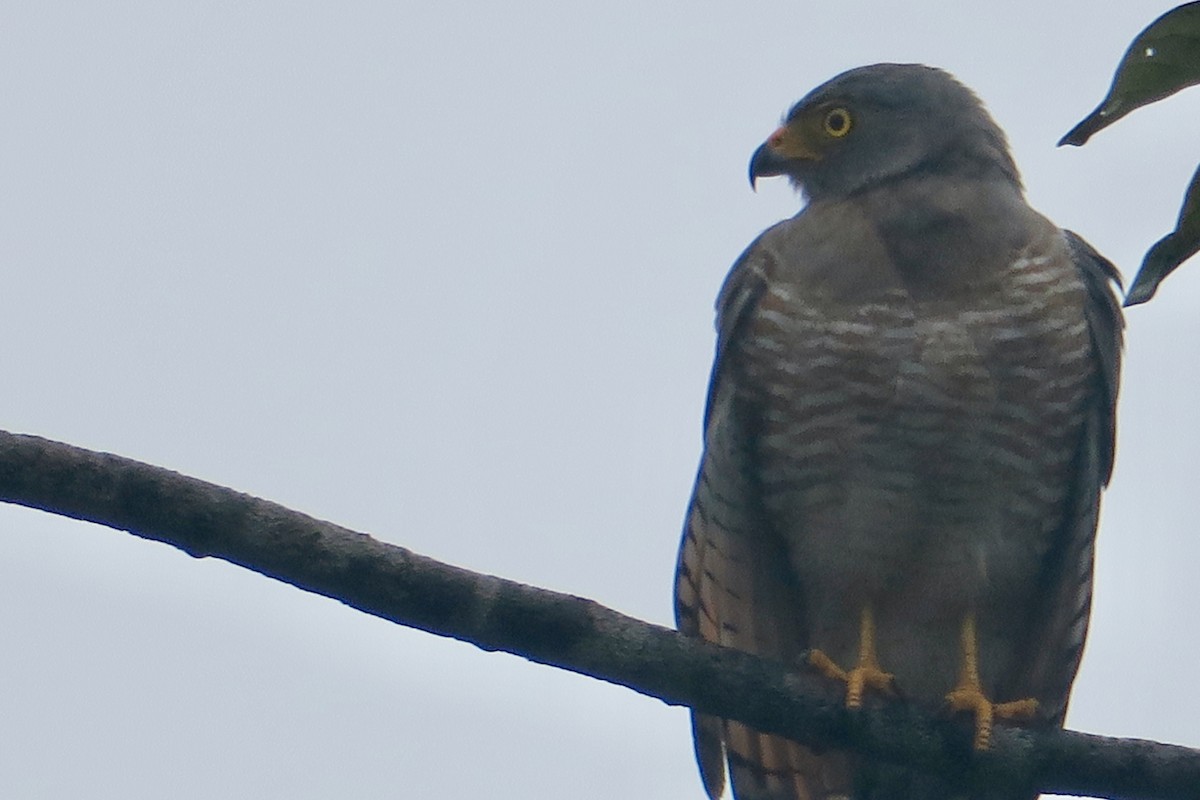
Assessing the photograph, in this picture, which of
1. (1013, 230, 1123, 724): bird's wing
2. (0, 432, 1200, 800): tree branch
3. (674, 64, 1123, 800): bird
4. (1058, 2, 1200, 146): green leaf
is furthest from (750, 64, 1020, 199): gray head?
(1058, 2, 1200, 146): green leaf

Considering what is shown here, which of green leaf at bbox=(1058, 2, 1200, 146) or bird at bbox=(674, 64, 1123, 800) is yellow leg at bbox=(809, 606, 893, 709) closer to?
bird at bbox=(674, 64, 1123, 800)

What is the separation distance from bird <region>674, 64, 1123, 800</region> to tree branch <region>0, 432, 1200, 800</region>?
877mm

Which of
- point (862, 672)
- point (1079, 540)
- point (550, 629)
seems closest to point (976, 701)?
point (862, 672)

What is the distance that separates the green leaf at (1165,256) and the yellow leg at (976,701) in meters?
1.73

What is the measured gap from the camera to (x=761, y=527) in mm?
6008

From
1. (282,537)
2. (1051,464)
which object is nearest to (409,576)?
(282,537)

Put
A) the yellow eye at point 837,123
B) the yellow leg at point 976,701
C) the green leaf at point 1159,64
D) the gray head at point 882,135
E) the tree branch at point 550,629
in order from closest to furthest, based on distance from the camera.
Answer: the green leaf at point 1159,64, the tree branch at point 550,629, the yellow leg at point 976,701, the gray head at point 882,135, the yellow eye at point 837,123

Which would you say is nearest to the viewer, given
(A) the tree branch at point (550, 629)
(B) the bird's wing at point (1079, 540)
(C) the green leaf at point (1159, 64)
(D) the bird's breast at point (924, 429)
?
(C) the green leaf at point (1159, 64)

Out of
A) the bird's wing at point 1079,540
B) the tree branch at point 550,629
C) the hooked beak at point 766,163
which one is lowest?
the tree branch at point 550,629

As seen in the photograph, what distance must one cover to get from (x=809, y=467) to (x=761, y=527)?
1.09ft

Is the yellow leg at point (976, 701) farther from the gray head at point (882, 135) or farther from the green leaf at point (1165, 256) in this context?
the gray head at point (882, 135)

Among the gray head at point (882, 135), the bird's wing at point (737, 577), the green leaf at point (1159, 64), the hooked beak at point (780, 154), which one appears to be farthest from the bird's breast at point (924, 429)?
the green leaf at point (1159, 64)

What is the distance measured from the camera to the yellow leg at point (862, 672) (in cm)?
489

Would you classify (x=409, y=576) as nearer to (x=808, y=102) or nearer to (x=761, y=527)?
(x=761, y=527)
